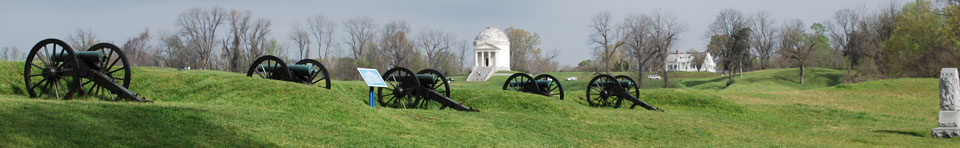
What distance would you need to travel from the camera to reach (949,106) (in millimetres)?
14852

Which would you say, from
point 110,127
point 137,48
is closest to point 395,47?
point 137,48

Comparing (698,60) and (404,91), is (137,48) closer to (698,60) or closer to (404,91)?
(404,91)

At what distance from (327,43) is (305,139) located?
→ 50.8m

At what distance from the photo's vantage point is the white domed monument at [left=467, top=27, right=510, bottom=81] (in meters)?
87.3

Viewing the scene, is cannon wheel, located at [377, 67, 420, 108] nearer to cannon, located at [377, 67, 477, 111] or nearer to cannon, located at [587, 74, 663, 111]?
cannon, located at [377, 67, 477, 111]

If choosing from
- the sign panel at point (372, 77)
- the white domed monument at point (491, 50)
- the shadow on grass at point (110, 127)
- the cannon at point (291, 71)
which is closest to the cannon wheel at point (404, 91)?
the cannon at point (291, 71)

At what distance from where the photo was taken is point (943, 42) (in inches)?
1676

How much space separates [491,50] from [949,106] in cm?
7283

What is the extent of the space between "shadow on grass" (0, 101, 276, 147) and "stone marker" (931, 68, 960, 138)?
1199cm

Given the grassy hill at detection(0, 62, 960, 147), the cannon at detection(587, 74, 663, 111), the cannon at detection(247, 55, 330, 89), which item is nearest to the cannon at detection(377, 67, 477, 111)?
the grassy hill at detection(0, 62, 960, 147)

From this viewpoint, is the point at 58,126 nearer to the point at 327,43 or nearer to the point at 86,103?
the point at 86,103

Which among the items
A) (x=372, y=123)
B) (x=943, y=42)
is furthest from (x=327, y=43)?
(x=372, y=123)

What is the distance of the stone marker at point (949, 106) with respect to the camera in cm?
1471

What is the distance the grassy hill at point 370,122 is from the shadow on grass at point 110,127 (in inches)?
0.5
